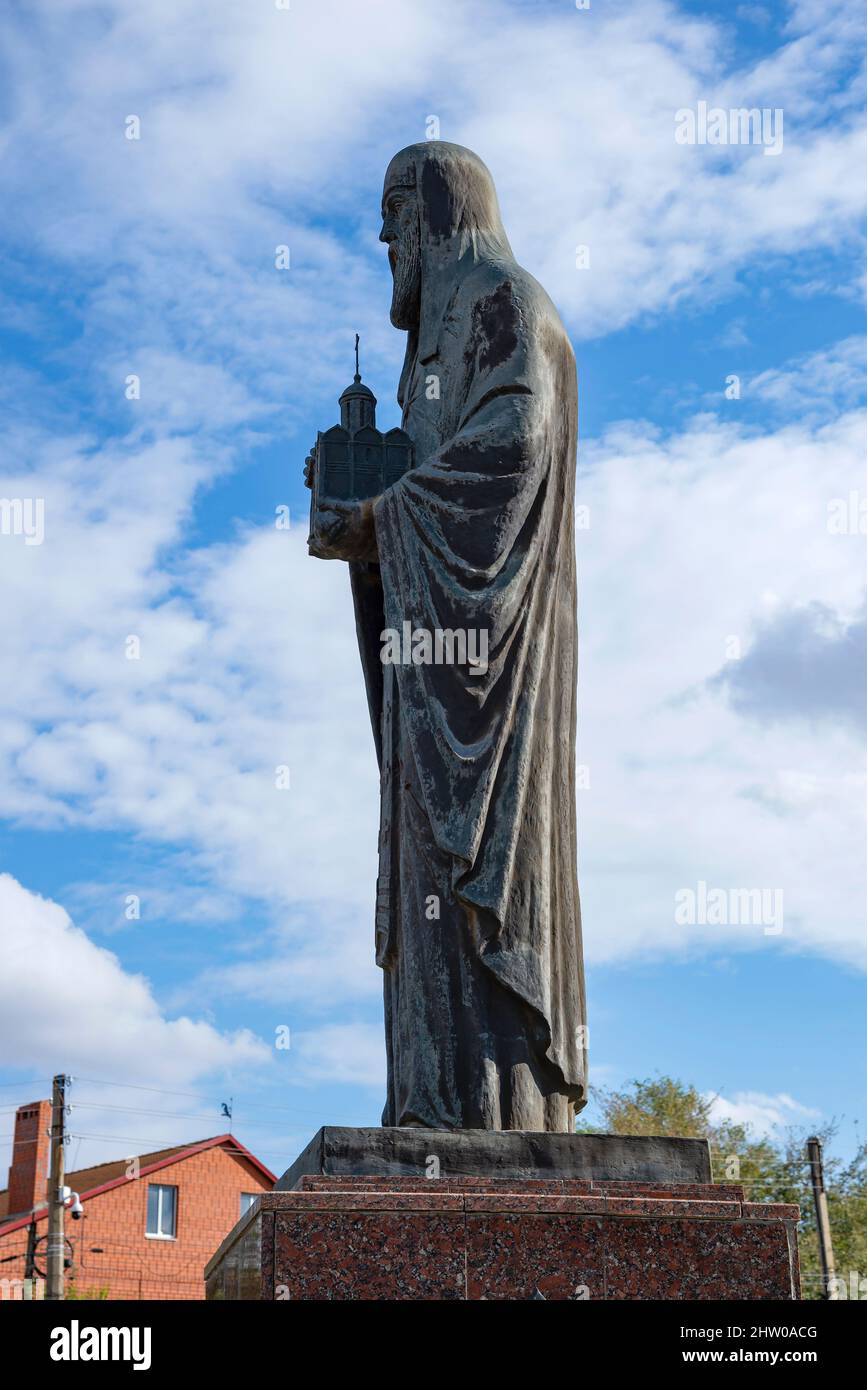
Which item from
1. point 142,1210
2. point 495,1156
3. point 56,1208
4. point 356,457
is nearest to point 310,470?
point 356,457

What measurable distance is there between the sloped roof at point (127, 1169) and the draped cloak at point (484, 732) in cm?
3049

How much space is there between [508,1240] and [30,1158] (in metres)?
33.7

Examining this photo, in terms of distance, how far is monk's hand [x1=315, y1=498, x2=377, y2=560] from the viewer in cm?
712

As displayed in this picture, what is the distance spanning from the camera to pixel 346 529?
7.16 m

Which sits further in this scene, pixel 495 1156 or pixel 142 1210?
pixel 142 1210

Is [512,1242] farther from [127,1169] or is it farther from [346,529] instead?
[127,1169]

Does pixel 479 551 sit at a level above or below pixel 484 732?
above

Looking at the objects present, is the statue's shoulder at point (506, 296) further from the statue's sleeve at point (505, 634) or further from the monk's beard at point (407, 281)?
the monk's beard at point (407, 281)

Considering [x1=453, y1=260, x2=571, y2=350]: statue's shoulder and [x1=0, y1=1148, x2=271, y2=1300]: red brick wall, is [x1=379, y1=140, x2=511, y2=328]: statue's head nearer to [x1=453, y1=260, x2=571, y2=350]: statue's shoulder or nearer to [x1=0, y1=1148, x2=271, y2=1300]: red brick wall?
[x1=453, y1=260, x2=571, y2=350]: statue's shoulder

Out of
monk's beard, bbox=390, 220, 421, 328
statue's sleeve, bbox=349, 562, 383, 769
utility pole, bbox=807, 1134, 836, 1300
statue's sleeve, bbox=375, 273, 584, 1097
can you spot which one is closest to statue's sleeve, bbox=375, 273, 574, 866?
statue's sleeve, bbox=375, 273, 584, 1097

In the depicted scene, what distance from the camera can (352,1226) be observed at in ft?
17.2
